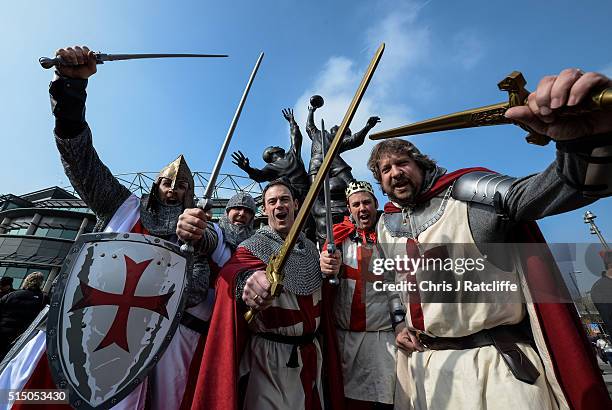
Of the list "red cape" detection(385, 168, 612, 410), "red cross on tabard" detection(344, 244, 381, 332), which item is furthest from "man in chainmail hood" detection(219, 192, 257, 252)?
"red cape" detection(385, 168, 612, 410)

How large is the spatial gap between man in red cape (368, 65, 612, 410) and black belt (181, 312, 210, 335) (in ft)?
4.38

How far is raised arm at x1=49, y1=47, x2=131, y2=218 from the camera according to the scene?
2.13 meters

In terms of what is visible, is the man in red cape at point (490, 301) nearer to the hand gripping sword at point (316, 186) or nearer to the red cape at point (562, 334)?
the red cape at point (562, 334)

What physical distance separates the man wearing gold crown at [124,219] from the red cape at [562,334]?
1.82m

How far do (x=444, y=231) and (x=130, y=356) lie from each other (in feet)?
5.65

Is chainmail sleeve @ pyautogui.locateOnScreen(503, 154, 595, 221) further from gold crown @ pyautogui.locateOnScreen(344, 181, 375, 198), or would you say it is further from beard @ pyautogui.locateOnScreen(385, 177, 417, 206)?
gold crown @ pyautogui.locateOnScreen(344, 181, 375, 198)

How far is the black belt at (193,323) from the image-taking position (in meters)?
2.28

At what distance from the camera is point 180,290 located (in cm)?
198

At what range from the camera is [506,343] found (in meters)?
1.41

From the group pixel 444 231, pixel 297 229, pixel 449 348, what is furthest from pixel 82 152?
pixel 449 348

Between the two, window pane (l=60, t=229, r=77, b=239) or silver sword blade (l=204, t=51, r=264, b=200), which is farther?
window pane (l=60, t=229, r=77, b=239)

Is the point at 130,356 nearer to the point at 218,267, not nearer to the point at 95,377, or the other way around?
the point at 95,377

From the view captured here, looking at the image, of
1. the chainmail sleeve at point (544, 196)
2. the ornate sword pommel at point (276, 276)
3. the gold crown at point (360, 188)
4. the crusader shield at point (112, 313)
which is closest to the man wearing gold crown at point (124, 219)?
the crusader shield at point (112, 313)

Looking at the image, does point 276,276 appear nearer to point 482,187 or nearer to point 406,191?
point 406,191
